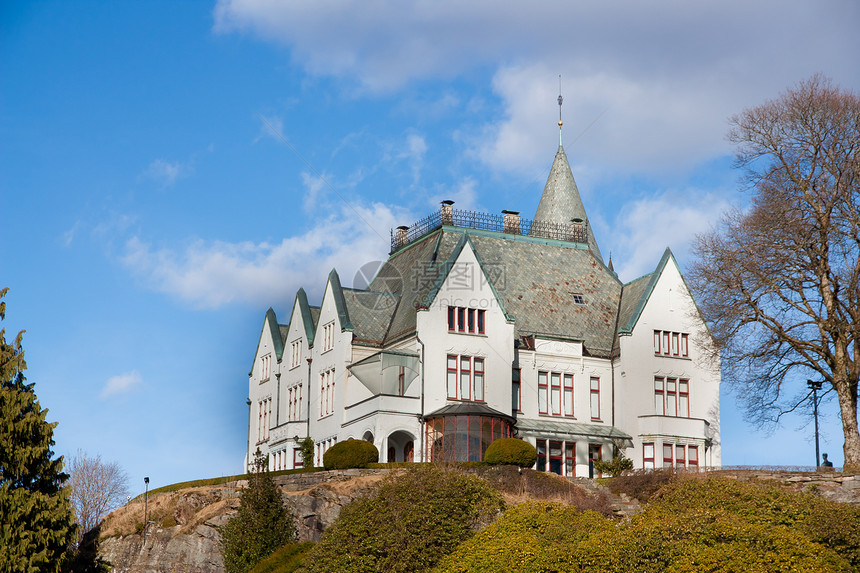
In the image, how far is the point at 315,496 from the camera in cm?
4947

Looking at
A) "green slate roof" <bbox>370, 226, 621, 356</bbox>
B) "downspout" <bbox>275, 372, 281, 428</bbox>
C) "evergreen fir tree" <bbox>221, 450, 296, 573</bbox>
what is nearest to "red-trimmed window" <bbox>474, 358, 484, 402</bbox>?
"green slate roof" <bbox>370, 226, 621, 356</bbox>

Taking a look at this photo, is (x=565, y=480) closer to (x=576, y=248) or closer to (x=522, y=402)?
(x=522, y=402)

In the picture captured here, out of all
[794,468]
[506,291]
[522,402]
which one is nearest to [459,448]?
[522,402]

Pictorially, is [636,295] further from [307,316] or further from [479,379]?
[307,316]

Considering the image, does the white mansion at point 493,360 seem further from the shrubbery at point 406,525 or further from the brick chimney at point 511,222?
the shrubbery at point 406,525

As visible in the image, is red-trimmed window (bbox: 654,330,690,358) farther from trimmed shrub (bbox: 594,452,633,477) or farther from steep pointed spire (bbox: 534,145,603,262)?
steep pointed spire (bbox: 534,145,603,262)

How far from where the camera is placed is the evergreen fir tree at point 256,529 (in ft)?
147

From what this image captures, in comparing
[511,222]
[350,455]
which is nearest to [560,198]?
[511,222]

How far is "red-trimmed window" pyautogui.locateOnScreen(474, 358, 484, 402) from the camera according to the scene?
59.1m

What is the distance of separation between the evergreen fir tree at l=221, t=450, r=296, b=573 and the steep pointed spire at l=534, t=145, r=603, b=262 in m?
35.3

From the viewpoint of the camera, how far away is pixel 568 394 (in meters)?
62.9

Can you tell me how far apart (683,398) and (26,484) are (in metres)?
35.0

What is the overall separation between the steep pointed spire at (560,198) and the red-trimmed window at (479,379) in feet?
62.5

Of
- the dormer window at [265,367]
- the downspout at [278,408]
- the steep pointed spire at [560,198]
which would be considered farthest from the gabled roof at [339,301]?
the steep pointed spire at [560,198]
